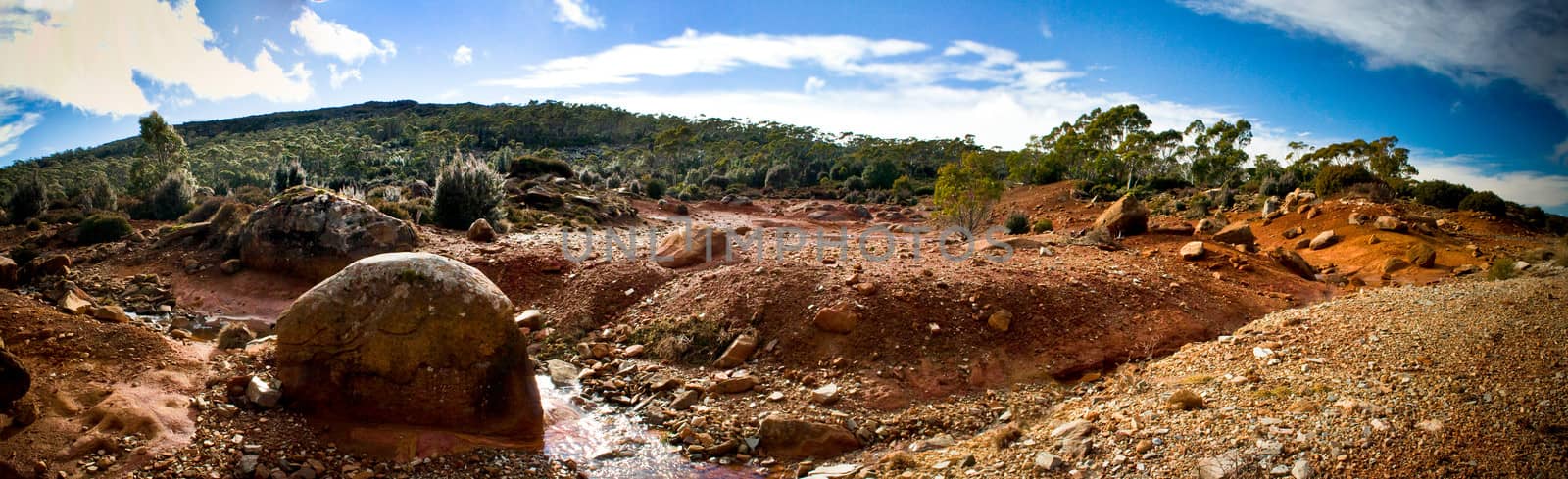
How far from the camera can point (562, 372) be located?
24.6 feet

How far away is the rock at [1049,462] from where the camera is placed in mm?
4758

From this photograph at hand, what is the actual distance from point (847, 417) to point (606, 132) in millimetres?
73647

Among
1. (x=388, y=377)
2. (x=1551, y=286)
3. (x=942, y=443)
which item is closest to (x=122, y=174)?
(x=388, y=377)

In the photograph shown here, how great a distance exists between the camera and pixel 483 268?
1073 centimetres

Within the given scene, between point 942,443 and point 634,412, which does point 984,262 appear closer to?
point 942,443

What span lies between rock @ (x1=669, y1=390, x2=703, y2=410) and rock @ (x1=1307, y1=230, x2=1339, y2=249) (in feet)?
47.8

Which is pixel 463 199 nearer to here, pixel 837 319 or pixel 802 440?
pixel 837 319

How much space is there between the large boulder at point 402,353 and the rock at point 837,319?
327 cm

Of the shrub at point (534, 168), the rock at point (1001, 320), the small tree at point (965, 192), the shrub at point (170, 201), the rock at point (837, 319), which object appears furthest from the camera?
the shrub at point (534, 168)

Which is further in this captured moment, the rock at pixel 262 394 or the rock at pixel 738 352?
the rock at pixel 738 352

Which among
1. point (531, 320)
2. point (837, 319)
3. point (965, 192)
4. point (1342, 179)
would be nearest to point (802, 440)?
point (837, 319)

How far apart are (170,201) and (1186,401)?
25.8m

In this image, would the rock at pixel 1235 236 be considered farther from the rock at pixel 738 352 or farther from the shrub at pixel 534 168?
the shrub at pixel 534 168

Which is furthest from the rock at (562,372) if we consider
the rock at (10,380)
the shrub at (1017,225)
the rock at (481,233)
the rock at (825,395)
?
the shrub at (1017,225)
